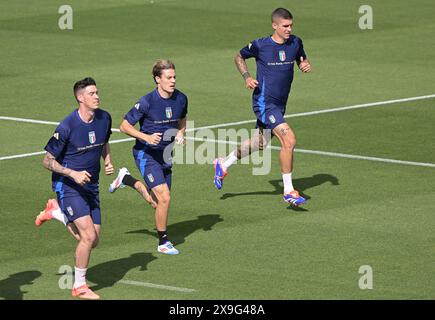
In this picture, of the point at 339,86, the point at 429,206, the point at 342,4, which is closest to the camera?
the point at 429,206

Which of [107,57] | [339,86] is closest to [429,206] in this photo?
[339,86]

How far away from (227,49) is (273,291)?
19770mm

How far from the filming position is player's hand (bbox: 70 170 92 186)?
15.7 m

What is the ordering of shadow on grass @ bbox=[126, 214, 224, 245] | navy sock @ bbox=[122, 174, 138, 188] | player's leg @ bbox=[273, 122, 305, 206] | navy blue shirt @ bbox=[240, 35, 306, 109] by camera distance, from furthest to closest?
navy blue shirt @ bbox=[240, 35, 306, 109] < player's leg @ bbox=[273, 122, 305, 206] < navy sock @ bbox=[122, 174, 138, 188] < shadow on grass @ bbox=[126, 214, 224, 245]

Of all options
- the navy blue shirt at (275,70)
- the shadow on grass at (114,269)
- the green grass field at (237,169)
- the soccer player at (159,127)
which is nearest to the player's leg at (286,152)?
the green grass field at (237,169)

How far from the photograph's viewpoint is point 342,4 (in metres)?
42.1

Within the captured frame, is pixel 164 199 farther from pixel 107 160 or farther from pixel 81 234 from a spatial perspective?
pixel 81 234

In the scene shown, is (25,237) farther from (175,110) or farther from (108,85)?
(108,85)

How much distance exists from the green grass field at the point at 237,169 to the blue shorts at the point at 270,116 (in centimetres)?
114

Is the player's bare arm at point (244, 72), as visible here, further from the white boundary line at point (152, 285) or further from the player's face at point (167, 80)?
the white boundary line at point (152, 285)

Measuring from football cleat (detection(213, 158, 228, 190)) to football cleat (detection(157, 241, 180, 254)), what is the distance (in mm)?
3638

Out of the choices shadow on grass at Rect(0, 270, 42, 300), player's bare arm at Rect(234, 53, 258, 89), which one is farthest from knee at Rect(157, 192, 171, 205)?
player's bare arm at Rect(234, 53, 258, 89)

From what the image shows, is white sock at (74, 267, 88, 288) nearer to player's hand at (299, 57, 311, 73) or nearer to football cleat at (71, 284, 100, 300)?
football cleat at (71, 284, 100, 300)

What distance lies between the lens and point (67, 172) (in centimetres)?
1591
